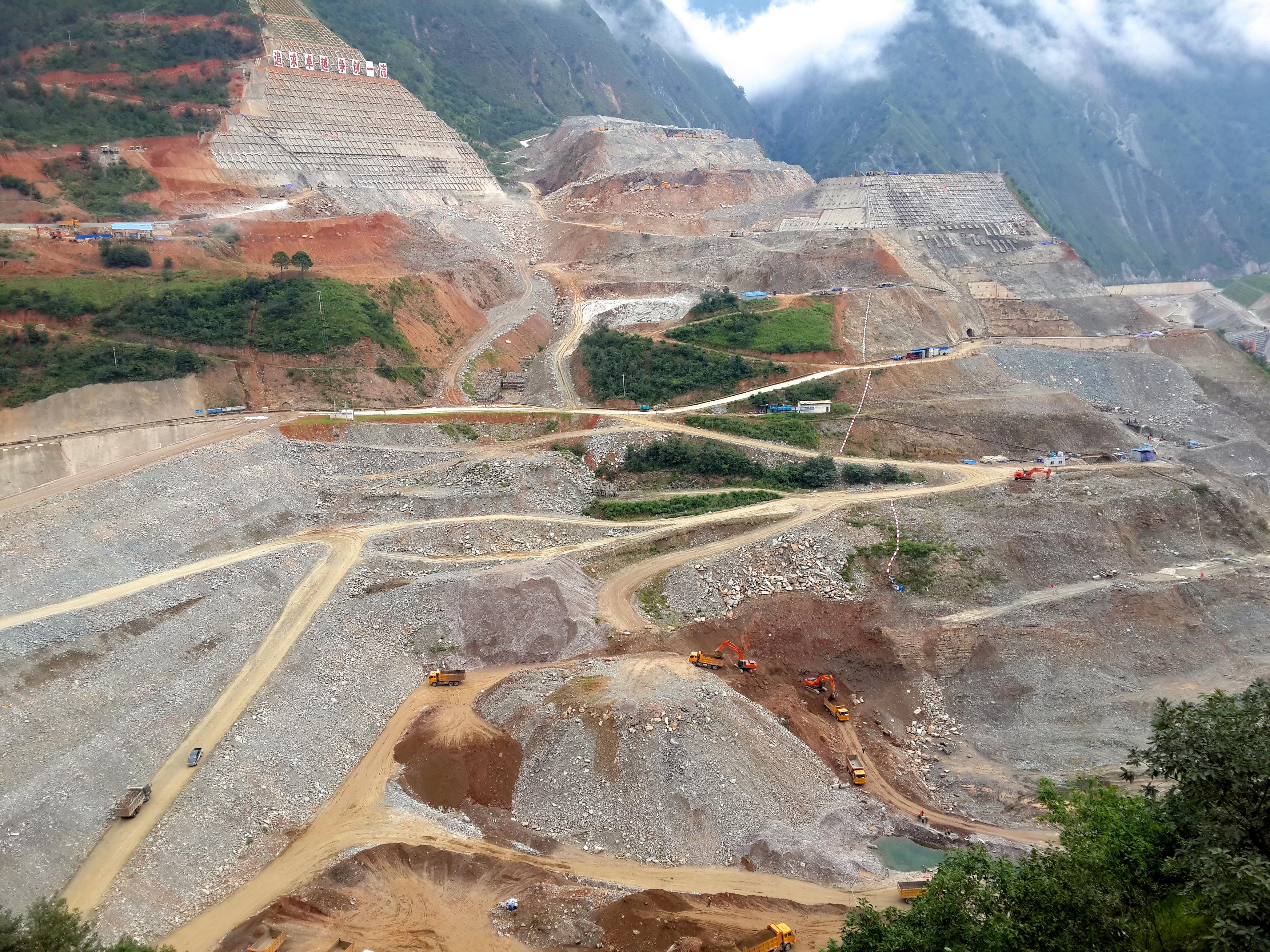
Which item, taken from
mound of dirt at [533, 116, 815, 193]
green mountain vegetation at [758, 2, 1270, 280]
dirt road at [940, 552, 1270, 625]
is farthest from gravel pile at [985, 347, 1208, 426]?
green mountain vegetation at [758, 2, 1270, 280]

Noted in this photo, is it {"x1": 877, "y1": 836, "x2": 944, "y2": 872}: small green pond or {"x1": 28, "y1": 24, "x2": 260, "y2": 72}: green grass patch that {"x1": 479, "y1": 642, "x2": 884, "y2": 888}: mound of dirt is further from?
{"x1": 28, "y1": 24, "x2": 260, "y2": 72}: green grass patch

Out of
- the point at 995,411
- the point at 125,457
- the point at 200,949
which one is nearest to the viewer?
the point at 200,949

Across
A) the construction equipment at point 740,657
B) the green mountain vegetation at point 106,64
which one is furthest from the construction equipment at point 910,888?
the green mountain vegetation at point 106,64

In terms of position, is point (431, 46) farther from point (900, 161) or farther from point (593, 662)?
point (593, 662)

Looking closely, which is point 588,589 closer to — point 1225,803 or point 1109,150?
point 1225,803

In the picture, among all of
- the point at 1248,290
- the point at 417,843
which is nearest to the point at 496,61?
the point at 1248,290

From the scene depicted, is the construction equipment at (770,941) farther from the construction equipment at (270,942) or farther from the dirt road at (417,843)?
the construction equipment at (270,942)

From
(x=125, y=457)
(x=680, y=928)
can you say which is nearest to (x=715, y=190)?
(x=125, y=457)
